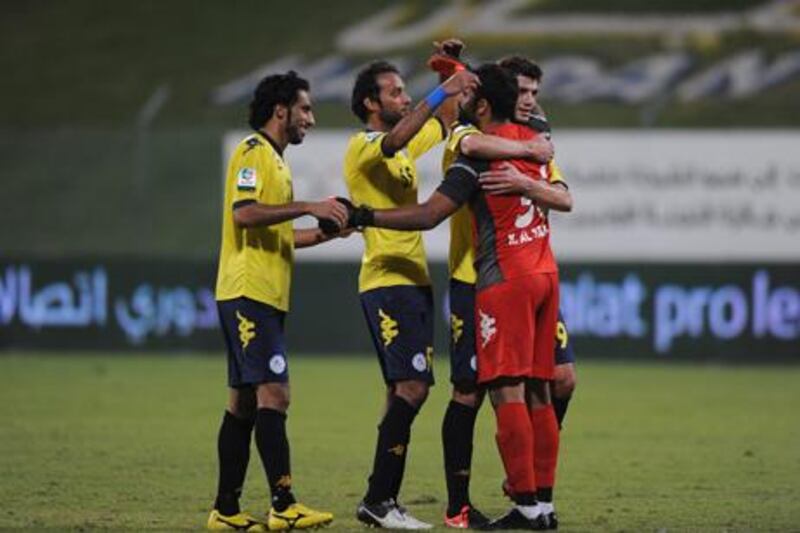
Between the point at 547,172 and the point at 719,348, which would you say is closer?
the point at 547,172

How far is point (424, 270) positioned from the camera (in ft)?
33.8

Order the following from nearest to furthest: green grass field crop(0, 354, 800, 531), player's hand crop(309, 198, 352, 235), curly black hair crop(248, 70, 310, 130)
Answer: player's hand crop(309, 198, 352, 235), curly black hair crop(248, 70, 310, 130), green grass field crop(0, 354, 800, 531)

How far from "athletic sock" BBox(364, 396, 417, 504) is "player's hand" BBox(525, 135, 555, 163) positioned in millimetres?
1511

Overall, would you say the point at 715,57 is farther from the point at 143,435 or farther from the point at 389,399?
the point at 389,399

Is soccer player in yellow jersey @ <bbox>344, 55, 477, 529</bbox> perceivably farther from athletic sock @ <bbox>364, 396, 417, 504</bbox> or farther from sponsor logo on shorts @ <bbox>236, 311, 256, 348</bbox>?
sponsor logo on shorts @ <bbox>236, 311, 256, 348</bbox>

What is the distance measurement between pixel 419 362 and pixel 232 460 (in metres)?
1.13

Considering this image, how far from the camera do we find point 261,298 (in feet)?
32.1

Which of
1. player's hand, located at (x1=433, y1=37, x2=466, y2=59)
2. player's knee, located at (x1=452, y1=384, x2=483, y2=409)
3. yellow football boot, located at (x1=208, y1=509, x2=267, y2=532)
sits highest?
player's hand, located at (x1=433, y1=37, x2=466, y2=59)

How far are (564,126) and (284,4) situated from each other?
36.9ft

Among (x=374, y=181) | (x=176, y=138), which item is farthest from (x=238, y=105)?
(x=374, y=181)

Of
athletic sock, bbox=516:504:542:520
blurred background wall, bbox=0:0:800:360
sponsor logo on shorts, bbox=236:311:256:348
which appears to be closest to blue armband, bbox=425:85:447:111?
sponsor logo on shorts, bbox=236:311:256:348

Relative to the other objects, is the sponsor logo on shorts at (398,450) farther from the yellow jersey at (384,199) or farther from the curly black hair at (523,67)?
the curly black hair at (523,67)

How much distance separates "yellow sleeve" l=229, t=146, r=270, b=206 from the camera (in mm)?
9656

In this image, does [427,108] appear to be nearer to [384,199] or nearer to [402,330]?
[384,199]
